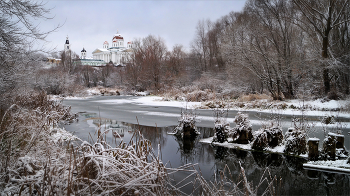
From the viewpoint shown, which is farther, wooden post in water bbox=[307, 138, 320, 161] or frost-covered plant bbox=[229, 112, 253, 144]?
frost-covered plant bbox=[229, 112, 253, 144]

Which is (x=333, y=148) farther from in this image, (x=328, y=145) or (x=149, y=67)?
(x=149, y=67)

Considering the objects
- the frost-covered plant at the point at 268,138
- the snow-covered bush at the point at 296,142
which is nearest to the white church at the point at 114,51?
the frost-covered plant at the point at 268,138

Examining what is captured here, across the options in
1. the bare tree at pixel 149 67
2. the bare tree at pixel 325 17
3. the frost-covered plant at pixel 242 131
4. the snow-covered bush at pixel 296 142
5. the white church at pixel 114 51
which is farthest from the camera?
the white church at pixel 114 51

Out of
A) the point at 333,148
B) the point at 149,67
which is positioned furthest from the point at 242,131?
the point at 149,67

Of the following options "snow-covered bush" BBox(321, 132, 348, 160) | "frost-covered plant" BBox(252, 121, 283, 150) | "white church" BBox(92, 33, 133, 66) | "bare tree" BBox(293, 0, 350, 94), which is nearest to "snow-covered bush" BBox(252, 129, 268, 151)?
"frost-covered plant" BBox(252, 121, 283, 150)

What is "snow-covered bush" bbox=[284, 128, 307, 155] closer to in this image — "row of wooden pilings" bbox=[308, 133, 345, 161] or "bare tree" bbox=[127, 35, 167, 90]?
"row of wooden pilings" bbox=[308, 133, 345, 161]

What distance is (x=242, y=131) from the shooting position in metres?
9.20

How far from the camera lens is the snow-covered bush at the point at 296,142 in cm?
771

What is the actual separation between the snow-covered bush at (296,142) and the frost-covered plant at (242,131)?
1.53 metres

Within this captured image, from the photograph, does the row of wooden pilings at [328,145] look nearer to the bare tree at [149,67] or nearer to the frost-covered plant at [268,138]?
the frost-covered plant at [268,138]

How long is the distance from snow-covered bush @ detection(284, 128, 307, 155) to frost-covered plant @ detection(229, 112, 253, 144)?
5.03 feet

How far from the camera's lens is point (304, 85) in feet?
71.6

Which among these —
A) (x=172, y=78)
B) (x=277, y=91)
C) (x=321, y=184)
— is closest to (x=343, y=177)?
(x=321, y=184)

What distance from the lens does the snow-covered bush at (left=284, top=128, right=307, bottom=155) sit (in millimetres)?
7707
